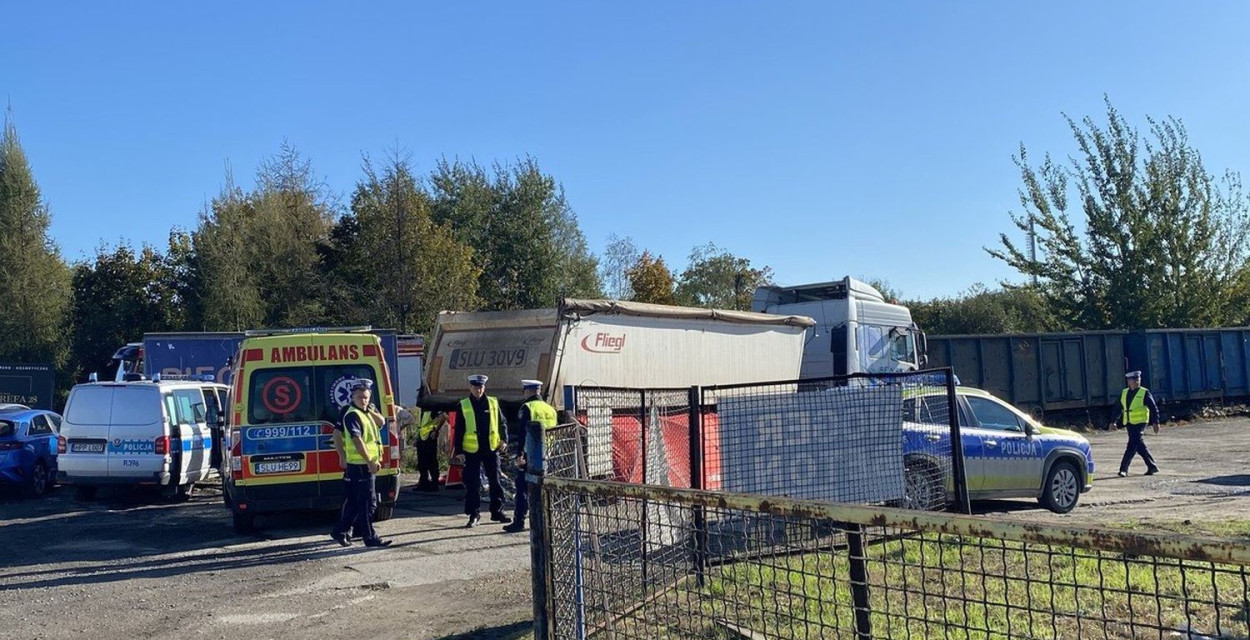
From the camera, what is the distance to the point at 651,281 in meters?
52.8

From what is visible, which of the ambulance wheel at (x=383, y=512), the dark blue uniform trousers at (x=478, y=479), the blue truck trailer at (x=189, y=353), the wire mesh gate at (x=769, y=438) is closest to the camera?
the wire mesh gate at (x=769, y=438)

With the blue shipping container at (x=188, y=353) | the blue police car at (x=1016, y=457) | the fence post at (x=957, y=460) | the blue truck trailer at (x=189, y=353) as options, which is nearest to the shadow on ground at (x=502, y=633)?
the fence post at (x=957, y=460)

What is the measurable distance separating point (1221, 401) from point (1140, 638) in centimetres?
2917

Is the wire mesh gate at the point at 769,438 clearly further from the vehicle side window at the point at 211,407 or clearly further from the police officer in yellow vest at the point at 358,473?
the vehicle side window at the point at 211,407

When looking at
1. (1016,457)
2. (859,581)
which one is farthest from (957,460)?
(859,581)

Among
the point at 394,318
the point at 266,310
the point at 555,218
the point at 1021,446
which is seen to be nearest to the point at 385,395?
the point at 1021,446

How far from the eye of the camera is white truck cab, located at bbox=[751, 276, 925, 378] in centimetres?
1981

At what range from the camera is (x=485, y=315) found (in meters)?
15.9

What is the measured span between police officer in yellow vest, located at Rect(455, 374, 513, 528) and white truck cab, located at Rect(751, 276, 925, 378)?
29.6ft

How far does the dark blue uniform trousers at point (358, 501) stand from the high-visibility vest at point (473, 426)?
1.51m

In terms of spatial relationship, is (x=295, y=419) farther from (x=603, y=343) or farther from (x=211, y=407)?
(x=211, y=407)

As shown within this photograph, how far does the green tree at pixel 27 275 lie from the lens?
31797mm

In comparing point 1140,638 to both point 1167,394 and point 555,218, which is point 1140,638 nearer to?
point 1167,394

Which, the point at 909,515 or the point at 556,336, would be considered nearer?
the point at 909,515
